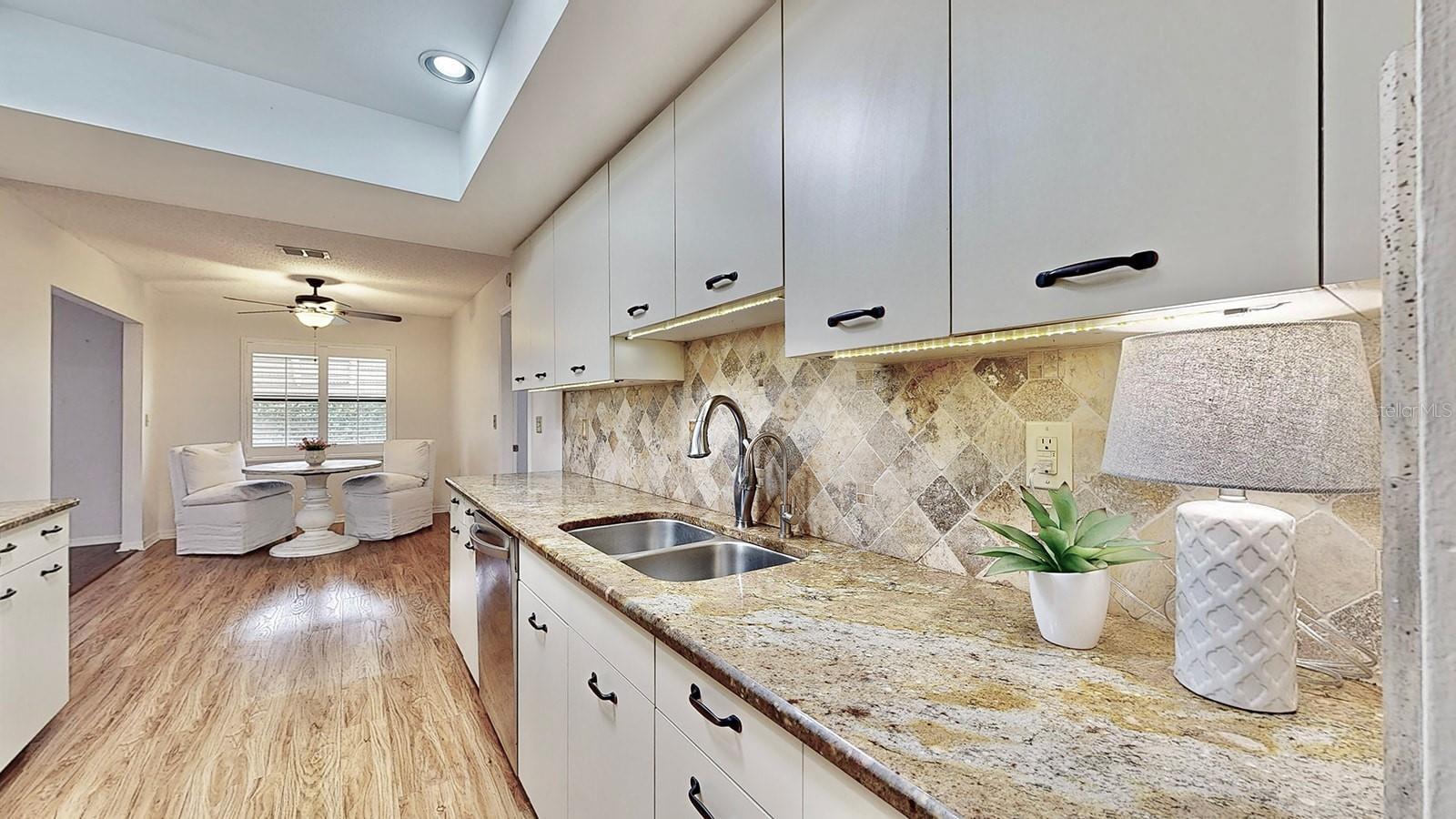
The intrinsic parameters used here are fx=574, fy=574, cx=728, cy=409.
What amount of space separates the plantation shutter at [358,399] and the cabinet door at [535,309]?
438 centimetres

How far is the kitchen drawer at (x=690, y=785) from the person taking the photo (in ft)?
2.63

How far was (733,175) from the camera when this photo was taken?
4.63 feet

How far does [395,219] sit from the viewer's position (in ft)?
9.32

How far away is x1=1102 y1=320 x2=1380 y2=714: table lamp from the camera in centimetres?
61

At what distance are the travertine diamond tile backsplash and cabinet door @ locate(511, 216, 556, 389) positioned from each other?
2.84ft

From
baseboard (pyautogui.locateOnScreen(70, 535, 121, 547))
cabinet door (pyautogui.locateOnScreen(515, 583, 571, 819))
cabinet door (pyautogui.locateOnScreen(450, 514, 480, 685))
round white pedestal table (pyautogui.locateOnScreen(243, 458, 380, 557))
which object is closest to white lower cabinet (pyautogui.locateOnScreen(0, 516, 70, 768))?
cabinet door (pyautogui.locateOnScreen(450, 514, 480, 685))

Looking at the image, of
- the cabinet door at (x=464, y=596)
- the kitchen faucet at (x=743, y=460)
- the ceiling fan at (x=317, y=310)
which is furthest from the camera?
the ceiling fan at (x=317, y=310)

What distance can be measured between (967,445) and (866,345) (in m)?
0.33

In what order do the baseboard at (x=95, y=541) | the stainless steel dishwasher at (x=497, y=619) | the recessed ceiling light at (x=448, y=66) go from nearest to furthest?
the stainless steel dishwasher at (x=497, y=619)
the recessed ceiling light at (x=448, y=66)
the baseboard at (x=95, y=541)

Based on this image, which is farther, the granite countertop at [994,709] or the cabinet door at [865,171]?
the cabinet door at [865,171]

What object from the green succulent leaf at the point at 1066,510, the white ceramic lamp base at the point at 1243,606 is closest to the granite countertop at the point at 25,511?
the green succulent leaf at the point at 1066,510

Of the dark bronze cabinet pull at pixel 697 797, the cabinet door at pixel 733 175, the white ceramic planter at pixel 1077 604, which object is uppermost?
the cabinet door at pixel 733 175

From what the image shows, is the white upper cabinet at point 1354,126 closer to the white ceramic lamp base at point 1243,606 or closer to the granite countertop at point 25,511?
the white ceramic lamp base at point 1243,606

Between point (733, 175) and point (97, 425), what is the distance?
667 cm
